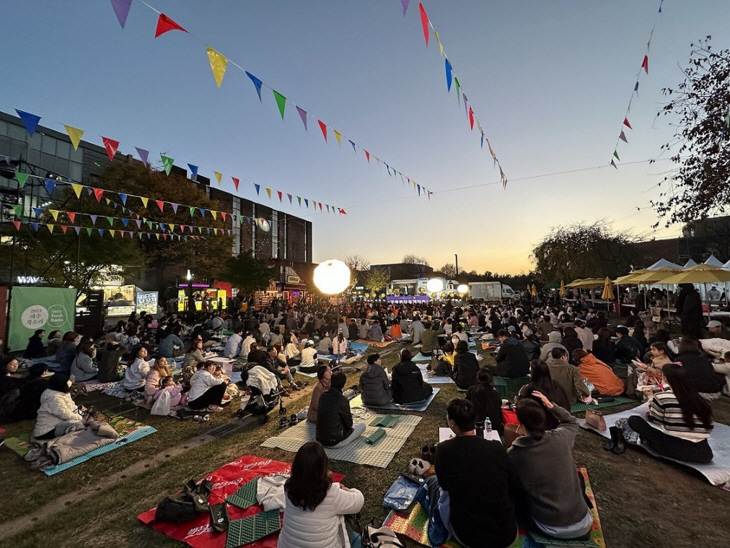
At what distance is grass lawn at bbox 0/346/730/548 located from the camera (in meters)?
3.38

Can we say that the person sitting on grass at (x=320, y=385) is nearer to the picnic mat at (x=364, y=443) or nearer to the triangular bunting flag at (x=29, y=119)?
the picnic mat at (x=364, y=443)

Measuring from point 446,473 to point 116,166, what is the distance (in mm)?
30279

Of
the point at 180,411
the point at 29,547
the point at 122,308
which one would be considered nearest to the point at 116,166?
the point at 122,308

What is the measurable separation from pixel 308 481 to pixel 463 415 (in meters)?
1.37

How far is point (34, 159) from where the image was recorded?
23.9 meters

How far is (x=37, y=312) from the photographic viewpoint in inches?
507

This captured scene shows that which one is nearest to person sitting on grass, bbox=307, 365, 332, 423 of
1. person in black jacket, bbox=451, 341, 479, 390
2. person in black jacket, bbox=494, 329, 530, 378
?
person in black jacket, bbox=451, 341, 479, 390

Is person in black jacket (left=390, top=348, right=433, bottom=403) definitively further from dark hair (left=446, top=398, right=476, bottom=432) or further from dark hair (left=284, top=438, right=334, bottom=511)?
dark hair (left=284, top=438, right=334, bottom=511)

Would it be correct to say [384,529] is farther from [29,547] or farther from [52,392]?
[52,392]

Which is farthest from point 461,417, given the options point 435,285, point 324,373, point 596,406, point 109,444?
point 435,285

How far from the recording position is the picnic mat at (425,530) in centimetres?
300

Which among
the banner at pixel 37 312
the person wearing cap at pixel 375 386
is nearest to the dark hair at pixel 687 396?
the person wearing cap at pixel 375 386

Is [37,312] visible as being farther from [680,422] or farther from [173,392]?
[680,422]

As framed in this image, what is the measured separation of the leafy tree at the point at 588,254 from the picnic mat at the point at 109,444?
98.8ft
